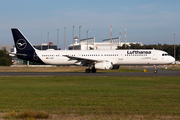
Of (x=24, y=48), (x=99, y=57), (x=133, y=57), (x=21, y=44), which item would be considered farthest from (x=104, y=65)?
(x=21, y=44)

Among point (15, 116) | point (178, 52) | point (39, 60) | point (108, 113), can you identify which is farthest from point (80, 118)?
point (178, 52)

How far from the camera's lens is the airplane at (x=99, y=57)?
43.1 m

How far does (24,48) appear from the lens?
47.2 meters

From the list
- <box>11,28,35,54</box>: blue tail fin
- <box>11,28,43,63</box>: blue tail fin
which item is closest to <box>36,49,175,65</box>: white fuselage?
<box>11,28,43,63</box>: blue tail fin

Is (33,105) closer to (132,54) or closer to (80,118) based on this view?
(80,118)

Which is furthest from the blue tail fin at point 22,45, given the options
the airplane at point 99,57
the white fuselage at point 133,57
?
the white fuselage at point 133,57

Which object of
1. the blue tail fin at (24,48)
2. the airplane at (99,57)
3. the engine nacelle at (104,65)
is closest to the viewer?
the engine nacelle at (104,65)

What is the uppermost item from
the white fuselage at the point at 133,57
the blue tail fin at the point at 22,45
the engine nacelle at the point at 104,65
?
the blue tail fin at the point at 22,45

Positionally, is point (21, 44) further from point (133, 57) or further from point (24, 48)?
point (133, 57)

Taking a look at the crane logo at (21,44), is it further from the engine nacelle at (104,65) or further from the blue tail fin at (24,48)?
the engine nacelle at (104,65)

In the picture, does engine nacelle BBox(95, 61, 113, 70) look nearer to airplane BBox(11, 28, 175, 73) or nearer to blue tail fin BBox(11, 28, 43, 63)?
airplane BBox(11, 28, 175, 73)

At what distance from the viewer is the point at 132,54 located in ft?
143

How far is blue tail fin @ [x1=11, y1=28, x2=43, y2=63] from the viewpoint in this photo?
46.9m

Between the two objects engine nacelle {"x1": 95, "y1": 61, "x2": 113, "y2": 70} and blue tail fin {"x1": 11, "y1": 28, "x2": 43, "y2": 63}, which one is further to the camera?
blue tail fin {"x1": 11, "y1": 28, "x2": 43, "y2": 63}
